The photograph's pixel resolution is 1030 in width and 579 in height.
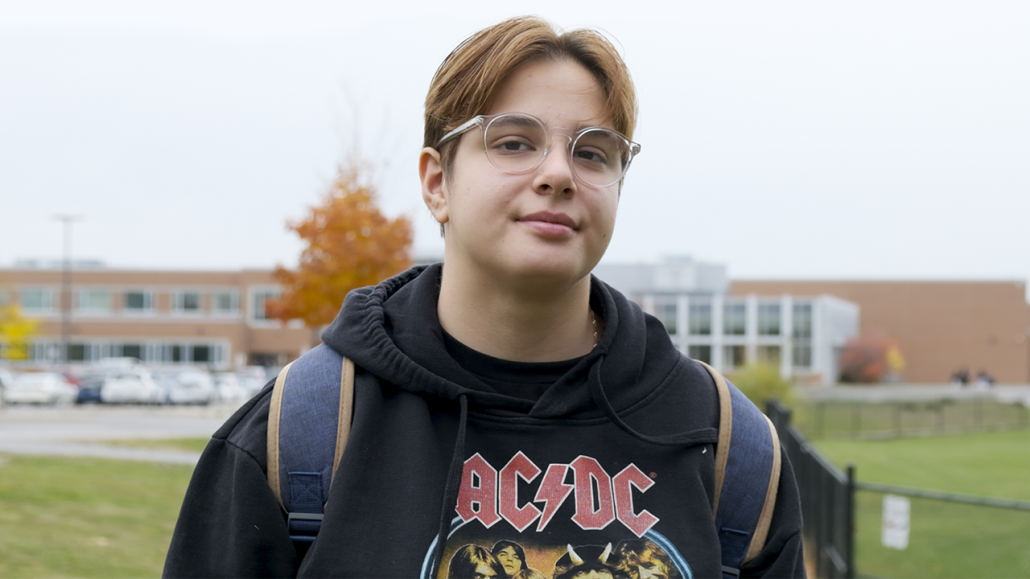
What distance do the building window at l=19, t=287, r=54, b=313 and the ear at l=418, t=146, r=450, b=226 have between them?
233 ft

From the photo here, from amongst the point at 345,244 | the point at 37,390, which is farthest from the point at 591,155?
the point at 37,390

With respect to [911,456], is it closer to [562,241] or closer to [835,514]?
[835,514]

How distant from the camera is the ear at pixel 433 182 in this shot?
217 centimetres

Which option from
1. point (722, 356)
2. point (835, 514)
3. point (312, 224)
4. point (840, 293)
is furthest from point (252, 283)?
point (835, 514)

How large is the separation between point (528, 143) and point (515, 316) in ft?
Result: 1.23

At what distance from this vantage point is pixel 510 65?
79.3 inches

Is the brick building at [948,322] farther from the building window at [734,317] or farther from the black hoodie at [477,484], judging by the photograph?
the black hoodie at [477,484]

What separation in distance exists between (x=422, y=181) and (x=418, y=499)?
741mm

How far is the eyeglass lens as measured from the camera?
2002mm

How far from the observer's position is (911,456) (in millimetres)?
24344

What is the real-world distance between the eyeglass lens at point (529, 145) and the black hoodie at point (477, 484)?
1.34ft

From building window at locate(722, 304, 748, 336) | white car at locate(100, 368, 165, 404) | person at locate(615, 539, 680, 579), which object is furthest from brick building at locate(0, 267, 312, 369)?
person at locate(615, 539, 680, 579)

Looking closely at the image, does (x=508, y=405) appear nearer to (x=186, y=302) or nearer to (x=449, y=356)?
(x=449, y=356)

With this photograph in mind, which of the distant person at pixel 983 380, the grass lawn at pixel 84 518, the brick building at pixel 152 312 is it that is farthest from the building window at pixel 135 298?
the distant person at pixel 983 380
